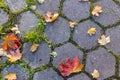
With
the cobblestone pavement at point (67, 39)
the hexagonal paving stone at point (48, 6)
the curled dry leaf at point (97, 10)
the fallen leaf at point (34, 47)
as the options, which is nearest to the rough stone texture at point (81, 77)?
the cobblestone pavement at point (67, 39)

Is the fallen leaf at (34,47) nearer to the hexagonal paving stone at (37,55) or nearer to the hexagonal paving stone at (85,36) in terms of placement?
the hexagonal paving stone at (37,55)

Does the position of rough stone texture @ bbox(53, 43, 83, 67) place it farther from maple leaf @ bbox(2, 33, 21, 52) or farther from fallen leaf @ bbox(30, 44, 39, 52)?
maple leaf @ bbox(2, 33, 21, 52)

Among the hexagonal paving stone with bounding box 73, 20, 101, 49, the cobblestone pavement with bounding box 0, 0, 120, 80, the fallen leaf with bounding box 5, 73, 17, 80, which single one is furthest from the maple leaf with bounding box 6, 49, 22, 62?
the hexagonal paving stone with bounding box 73, 20, 101, 49

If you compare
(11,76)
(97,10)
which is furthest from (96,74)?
(11,76)

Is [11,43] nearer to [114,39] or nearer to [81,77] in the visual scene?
[81,77]

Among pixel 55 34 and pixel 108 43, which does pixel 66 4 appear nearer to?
pixel 55 34

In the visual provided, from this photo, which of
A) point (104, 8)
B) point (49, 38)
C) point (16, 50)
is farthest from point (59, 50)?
point (104, 8)
